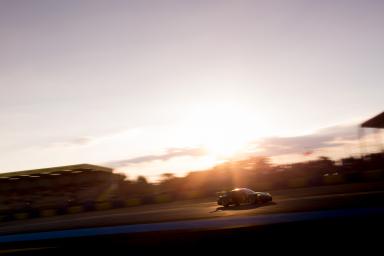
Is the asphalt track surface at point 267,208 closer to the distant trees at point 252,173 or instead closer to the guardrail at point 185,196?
the guardrail at point 185,196

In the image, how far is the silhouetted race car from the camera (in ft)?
67.4

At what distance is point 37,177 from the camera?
1773 inches

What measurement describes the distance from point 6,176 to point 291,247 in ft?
139

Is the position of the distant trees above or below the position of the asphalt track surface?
above

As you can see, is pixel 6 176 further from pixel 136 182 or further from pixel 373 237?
pixel 373 237

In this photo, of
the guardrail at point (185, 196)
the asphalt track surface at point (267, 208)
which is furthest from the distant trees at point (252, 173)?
the asphalt track surface at point (267, 208)

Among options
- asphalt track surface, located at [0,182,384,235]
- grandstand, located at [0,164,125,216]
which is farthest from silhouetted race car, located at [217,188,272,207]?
grandstand, located at [0,164,125,216]

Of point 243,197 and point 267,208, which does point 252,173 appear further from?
point 267,208

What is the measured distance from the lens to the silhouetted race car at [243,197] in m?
20.5

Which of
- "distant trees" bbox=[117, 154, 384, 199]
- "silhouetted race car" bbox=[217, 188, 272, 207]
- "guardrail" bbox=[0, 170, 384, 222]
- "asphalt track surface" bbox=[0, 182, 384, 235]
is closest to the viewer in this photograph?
"asphalt track surface" bbox=[0, 182, 384, 235]

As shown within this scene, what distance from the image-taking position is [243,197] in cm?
2094

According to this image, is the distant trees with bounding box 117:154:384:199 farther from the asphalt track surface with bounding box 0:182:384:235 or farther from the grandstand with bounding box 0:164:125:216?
the asphalt track surface with bounding box 0:182:384:235

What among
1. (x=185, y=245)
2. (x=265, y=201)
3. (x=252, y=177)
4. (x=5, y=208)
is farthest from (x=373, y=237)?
(x=5, y=208)

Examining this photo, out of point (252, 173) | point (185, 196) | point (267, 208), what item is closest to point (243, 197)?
point (267, 208)
